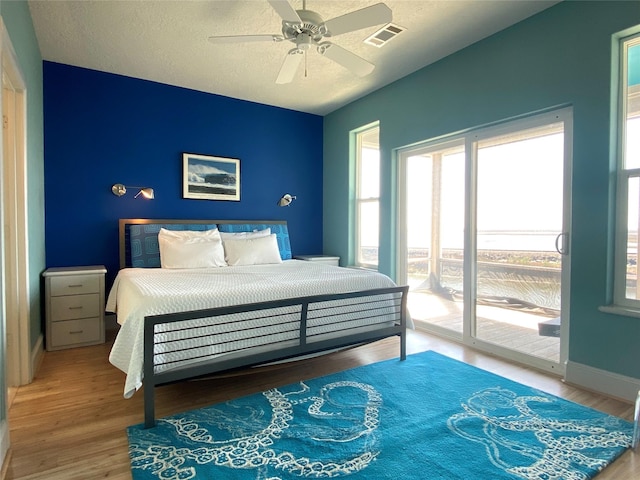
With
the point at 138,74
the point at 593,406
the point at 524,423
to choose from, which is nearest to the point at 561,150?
the point at 593,406

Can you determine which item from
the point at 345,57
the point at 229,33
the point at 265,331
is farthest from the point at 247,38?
the point at 265,331

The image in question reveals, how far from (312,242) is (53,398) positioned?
3.60 metres

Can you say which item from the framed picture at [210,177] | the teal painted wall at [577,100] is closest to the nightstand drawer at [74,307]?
the framed picture at [210,177]

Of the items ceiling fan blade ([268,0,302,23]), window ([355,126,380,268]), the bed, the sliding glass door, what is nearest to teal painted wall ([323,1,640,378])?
the sliding glass door

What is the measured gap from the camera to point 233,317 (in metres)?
2.28

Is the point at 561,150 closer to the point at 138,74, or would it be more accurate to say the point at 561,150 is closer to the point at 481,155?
the point at 481,155

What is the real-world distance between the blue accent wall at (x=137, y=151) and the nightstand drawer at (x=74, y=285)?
1.79ft

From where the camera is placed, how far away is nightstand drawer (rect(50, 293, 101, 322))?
3236 mm

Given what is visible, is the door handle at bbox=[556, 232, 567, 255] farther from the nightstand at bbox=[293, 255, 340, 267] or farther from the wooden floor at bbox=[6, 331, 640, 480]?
the nightstand at bbox=[293, 255, 340, 267]

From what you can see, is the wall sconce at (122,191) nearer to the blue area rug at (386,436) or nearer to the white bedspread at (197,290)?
the white bedspread at (197,290)

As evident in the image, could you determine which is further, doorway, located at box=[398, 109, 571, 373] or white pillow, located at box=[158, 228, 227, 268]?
white pillow, located at box=[158, 228, 227, 268]

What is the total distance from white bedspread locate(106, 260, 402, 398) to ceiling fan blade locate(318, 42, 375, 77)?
1.61 m

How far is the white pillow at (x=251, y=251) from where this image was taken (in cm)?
394

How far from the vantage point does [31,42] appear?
286 cm
